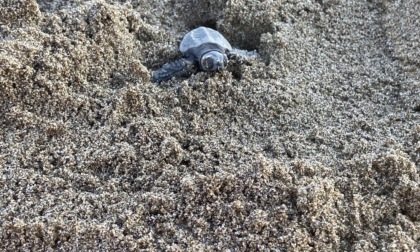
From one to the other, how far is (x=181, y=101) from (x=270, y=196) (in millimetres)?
542

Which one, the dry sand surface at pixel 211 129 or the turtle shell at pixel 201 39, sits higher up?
the turtle shell at pixel 201 39

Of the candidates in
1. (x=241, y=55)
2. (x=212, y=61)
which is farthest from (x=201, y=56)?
(x=241, y=55)

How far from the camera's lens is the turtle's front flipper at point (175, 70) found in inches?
74.7

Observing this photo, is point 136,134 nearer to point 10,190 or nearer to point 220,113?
point 220,113

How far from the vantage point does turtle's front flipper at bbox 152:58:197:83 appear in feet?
6.23

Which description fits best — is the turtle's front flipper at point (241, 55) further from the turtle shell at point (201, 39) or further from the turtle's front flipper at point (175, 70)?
the turtle's front flipper at point (175, 70)

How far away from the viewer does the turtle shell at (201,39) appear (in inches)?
75.9

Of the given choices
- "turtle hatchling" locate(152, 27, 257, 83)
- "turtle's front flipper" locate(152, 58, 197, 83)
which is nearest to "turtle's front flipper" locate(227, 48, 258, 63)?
"turtle hatchling" locate(152, 27, 257, 83)

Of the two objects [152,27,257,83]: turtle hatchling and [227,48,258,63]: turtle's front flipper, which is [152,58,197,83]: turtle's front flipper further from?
[227,48,258,63]: turtle's front flipper

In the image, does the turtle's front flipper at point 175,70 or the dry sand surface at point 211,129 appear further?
the turtle's front flipper at point 175,70

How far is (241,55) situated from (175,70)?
28 cm

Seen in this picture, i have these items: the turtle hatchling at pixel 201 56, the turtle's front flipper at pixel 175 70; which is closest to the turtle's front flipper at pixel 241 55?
the turtle hatchling at pixel 201 56

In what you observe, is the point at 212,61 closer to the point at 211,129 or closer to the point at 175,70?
the point at 175,70

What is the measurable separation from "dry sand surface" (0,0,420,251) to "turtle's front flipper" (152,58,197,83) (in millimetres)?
38
